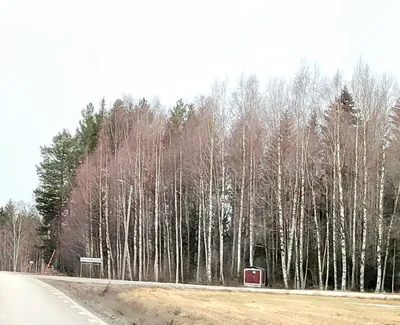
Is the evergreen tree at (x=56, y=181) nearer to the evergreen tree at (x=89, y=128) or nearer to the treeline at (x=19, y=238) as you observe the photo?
the evergreen tree at (x=89, y=128)

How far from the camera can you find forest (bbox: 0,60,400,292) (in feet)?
151

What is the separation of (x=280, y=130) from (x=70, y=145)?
44390 mm

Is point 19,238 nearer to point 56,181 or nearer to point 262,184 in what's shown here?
point 56,181

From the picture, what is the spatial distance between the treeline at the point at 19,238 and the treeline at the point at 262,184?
183 ft

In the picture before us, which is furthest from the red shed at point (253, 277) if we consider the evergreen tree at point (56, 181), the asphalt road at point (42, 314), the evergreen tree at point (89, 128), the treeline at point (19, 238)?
the treeline at point (19, 238)

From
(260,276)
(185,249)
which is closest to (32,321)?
(260,276)

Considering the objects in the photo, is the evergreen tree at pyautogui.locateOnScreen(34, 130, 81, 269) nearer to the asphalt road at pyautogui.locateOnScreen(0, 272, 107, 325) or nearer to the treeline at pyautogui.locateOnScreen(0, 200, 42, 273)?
the treeline at pyautogui.locateOnScreen(0, 200, 42, 273)

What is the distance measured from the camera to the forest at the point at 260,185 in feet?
151

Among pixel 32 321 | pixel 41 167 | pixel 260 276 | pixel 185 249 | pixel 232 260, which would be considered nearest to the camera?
pixel 32 321

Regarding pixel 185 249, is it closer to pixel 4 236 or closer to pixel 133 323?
pixel 133 323

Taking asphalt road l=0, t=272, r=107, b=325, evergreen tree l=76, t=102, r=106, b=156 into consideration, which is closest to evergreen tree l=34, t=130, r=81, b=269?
evergreen tree l=76, t=102, r=106, b=156

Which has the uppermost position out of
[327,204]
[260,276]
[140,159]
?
[140,159]

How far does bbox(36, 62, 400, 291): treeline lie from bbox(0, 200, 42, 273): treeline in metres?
55.7

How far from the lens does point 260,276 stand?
4559 centimetres
